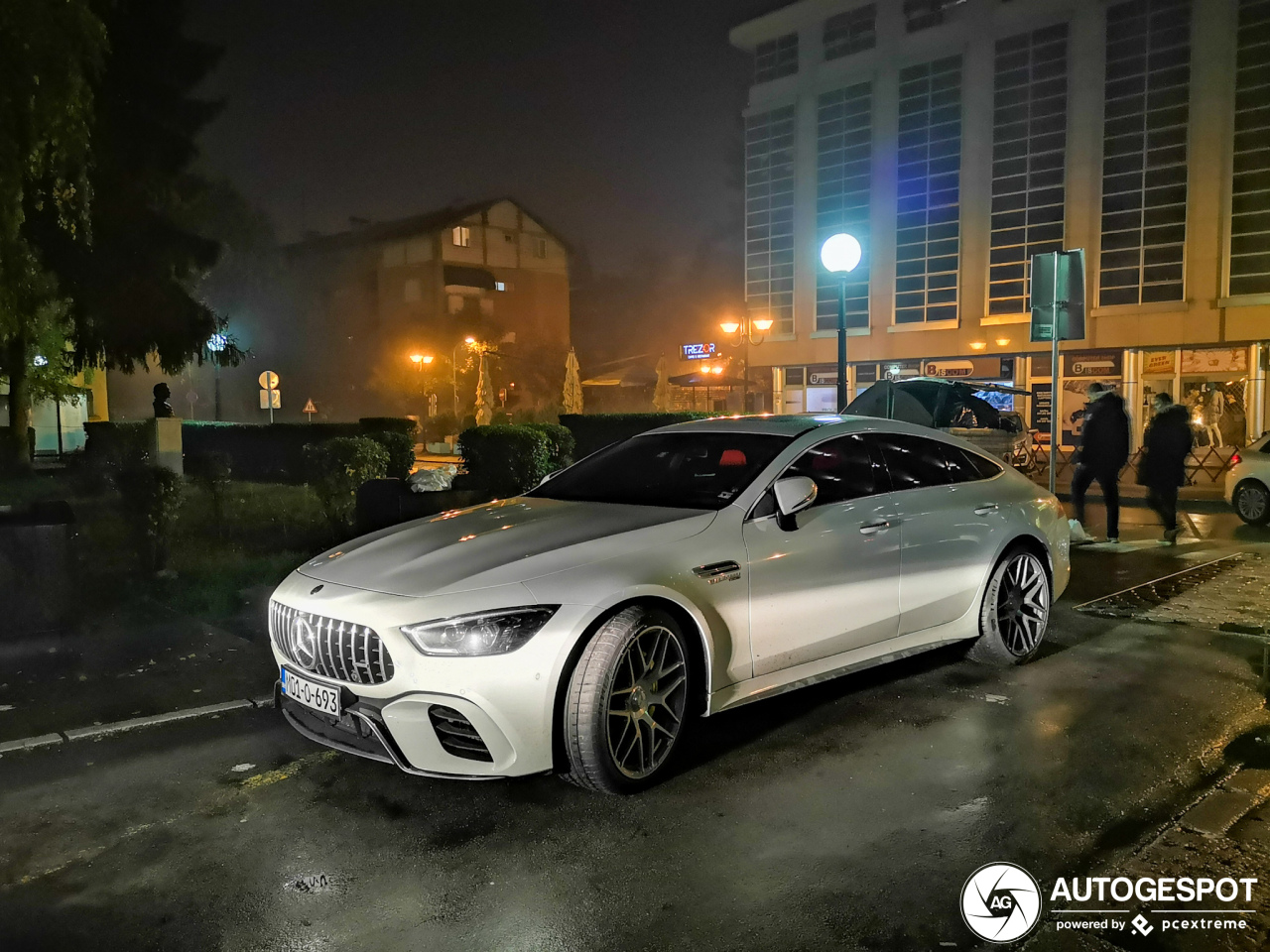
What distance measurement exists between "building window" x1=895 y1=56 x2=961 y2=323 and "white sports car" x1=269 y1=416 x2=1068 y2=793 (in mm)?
27790

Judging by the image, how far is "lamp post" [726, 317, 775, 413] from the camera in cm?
3128

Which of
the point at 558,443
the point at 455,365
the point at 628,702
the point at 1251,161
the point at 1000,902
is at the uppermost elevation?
the point at 1251,161

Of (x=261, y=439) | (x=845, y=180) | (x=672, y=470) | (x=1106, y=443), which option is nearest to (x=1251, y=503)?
(x=1106, y=443)

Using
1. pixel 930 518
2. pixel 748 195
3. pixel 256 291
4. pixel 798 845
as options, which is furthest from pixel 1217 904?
pixel 748 195

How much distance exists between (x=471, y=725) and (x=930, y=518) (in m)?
2.95

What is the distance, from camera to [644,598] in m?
3.91

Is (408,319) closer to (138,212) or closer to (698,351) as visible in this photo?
(698,351)

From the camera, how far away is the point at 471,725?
3553 millimetres

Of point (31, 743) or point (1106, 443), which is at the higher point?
point (1106, 443)

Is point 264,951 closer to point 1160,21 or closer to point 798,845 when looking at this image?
point 798,845

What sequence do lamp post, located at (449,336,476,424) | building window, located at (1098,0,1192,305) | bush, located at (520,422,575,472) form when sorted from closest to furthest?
1. bush, located at (520,422,575,472)
2. building window, located at (1098,0,1192,305)
3. lamp post, located at (449,336,476,424)


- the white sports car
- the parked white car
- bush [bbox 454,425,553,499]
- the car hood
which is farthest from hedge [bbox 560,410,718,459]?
the car hood

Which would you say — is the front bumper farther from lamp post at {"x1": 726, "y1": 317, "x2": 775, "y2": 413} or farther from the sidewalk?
lamp post at {"x1": 726, "y1": 317, "x2": 775, "y2": 413}

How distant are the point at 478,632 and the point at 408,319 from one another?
201 feet
